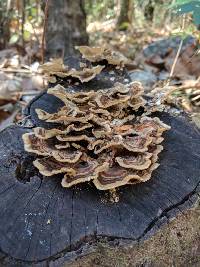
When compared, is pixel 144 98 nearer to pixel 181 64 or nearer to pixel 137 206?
pixel 137 206

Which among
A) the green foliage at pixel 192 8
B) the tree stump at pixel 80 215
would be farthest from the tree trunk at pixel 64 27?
the tree stump at pixel 80 215

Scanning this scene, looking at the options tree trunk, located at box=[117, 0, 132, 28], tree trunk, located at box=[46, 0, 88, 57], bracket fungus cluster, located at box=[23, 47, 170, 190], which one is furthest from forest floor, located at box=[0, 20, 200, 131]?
tree trunk, located at box=[117, 0, 132, 28]

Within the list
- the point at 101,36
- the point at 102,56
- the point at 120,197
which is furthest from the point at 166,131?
the point at 101,36

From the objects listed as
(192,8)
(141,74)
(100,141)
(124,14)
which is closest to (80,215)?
(100,141)

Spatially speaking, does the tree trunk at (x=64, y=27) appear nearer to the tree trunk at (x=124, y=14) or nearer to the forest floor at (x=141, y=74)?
the forest floor at (x=141, y=74)

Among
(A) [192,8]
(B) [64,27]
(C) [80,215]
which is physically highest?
(A) [192,8]

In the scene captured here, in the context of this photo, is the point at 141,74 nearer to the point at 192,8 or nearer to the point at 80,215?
the point at 192,8
